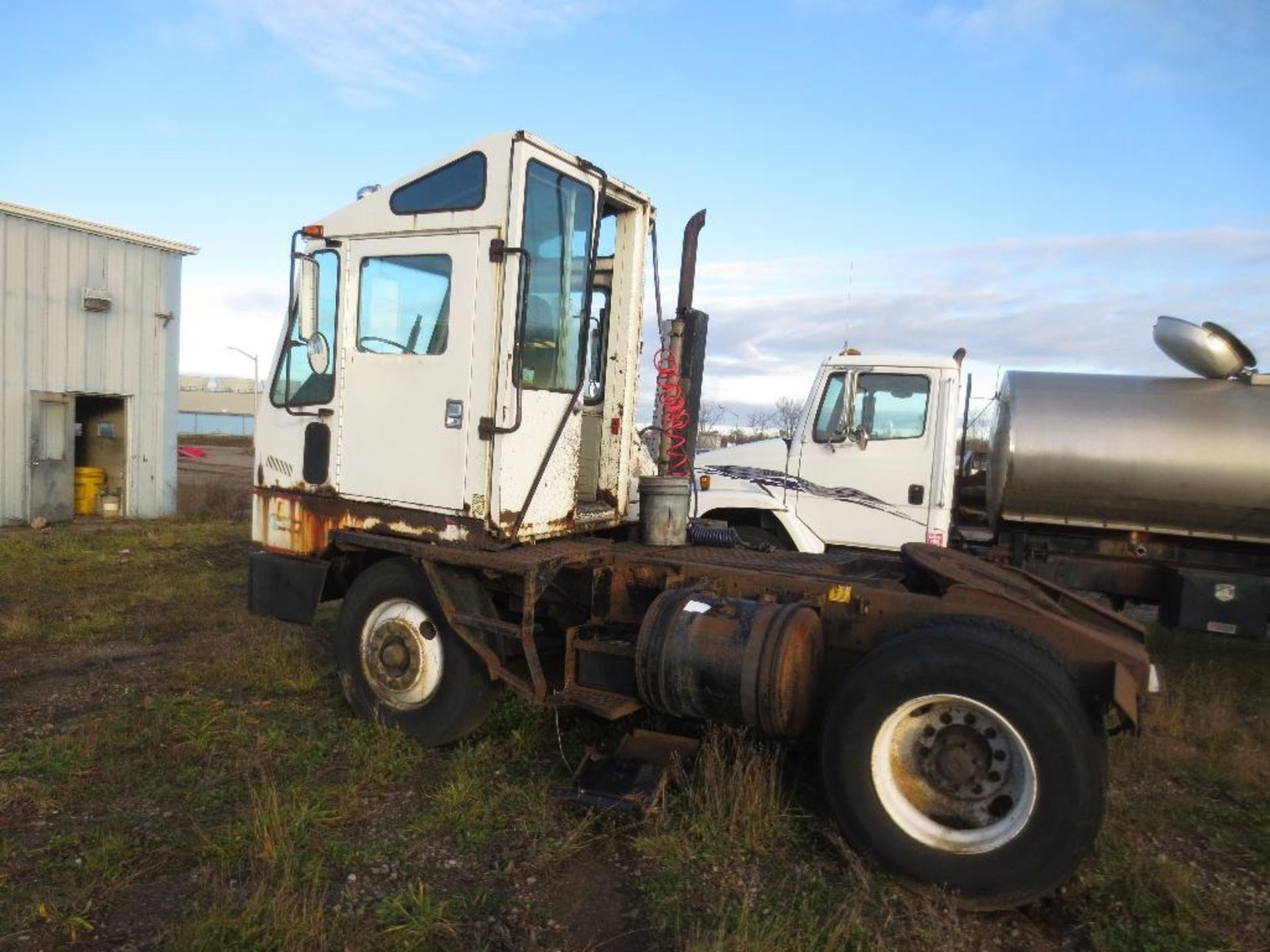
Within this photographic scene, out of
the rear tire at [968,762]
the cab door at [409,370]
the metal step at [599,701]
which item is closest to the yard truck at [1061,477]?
the metal step at [599,701]

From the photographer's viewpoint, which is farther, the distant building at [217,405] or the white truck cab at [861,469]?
the distant building at [217,405]

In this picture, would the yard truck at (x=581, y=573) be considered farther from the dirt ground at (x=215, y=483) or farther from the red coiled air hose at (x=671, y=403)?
the dirt ground at (x=215, y=483)

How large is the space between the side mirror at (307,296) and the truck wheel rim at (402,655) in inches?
67.8

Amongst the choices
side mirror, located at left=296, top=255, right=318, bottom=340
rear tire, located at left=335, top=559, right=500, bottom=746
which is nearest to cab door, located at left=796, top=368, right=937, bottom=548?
rear tire, located at left=335, top=559, right=500, bottom=746

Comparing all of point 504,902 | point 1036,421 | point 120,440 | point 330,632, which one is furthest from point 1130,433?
point 120,440

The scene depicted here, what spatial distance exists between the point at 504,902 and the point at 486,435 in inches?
90.5

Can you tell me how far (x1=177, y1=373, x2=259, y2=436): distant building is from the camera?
86.6 metres

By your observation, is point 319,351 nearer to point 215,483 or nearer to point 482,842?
point 482,842

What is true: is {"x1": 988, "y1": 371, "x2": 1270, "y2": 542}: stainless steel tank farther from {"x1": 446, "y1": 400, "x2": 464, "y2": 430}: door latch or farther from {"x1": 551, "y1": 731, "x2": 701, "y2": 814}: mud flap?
{"x1": 446, "y1": 400, "x2": 464, "y2": 430}: door latch

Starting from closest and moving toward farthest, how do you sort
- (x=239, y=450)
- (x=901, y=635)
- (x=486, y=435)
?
(x=901, y=635) → (x=486, y=435) → (x=239, y=450)

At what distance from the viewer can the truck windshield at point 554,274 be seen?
5094mm

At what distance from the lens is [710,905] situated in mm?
3566

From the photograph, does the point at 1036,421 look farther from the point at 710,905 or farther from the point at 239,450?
the point at 239,450

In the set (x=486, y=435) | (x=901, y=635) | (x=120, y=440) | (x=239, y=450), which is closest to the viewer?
(x=901, y=635)
